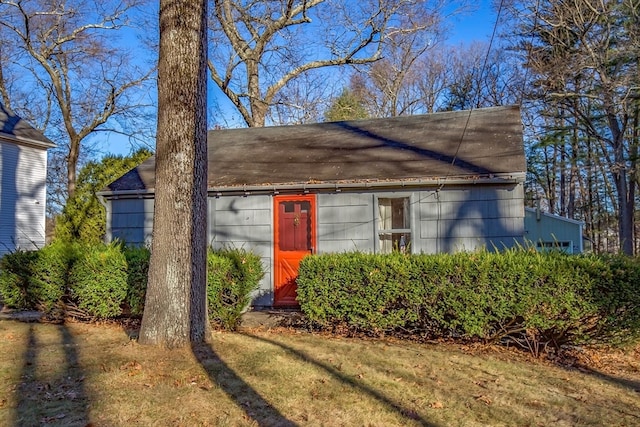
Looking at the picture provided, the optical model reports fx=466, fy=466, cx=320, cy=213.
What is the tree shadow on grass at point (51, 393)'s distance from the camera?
3461 millimetres

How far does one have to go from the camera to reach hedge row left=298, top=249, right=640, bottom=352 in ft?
17.0

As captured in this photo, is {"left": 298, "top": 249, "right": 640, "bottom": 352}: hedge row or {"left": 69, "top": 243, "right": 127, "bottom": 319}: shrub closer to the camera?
{"left": 298, "top": 249, "right": 640, "bottom": 352}: hedge row

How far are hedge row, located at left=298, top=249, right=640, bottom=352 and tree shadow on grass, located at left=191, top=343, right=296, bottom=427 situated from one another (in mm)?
1593

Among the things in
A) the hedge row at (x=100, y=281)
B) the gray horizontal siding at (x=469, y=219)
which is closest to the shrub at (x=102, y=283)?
the hedge row at (x=100, y=281)

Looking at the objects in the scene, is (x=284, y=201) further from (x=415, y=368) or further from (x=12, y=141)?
(x=12, y=141)

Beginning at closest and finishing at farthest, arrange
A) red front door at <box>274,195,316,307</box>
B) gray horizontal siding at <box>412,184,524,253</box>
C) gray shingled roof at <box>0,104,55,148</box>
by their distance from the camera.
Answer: gray horizontal siding at <box>412,184,524,253</box> < red front door at <box>274,195,316,307</box> < gray shingled roof at <box>0,104,55,148</box>

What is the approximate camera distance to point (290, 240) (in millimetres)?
9180

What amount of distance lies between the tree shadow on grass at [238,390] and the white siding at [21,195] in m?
15.8

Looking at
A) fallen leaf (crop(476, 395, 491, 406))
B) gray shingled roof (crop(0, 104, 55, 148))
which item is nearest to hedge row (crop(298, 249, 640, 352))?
fallen leaf (crop(476, 395, 491, 406))

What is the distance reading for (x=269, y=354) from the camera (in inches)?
206

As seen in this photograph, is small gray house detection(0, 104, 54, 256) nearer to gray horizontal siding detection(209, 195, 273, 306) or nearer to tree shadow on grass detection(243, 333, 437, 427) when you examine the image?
gray horizontal siding detection(209, 195, 273, 306)

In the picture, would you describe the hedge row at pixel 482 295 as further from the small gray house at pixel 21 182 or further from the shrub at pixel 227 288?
the small gray house at pixel 21 182

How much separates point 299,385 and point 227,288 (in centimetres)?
243

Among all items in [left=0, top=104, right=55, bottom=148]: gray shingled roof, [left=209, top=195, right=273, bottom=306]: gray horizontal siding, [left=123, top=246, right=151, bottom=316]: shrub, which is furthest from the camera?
[left=0, top=104, right=55, bottom=148]: gray shingled roof
